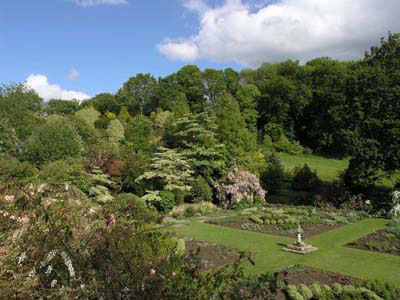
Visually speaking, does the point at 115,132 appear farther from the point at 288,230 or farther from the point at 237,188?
the point at 288,230

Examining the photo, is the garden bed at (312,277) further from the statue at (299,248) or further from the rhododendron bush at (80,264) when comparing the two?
the rhododendron bush at (80,264)

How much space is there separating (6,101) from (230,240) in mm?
19028

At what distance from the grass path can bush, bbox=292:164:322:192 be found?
8.79 meters

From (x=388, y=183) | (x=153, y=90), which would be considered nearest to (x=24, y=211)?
(x=388, y=183)

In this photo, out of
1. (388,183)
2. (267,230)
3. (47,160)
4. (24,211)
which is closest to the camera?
(24,211)

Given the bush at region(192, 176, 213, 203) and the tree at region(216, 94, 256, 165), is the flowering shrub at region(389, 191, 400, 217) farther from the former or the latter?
the bush at region(192, 176, 213, 203)

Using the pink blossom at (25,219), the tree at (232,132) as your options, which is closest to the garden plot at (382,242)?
the tree at (232,132)

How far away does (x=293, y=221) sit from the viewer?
623 inches

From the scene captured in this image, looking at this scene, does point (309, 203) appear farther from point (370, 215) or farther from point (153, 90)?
point (153, 90)

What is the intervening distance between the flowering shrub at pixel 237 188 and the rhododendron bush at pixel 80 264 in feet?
56.3

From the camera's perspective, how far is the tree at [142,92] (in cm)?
6128

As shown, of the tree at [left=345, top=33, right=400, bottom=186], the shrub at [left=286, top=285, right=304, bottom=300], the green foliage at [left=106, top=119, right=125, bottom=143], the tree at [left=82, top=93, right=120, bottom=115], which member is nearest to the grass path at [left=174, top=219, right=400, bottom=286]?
the shrub at [left=286, top=285, right=304, bottom=300]

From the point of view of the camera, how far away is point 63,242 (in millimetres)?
3176

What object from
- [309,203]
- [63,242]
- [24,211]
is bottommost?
[309,203]
